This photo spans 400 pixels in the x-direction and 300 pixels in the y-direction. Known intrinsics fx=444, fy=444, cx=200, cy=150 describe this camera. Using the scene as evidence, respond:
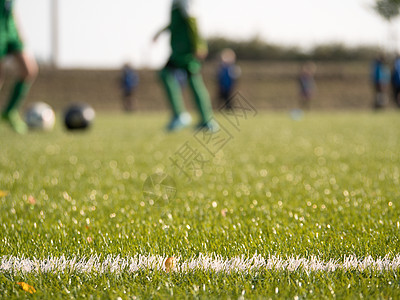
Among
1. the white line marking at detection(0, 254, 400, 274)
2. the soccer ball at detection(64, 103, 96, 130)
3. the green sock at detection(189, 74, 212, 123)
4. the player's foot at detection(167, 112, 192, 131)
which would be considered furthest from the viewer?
the soccer ball at detection(64, 103, 96, 130)

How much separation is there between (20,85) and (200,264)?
19.0 feet

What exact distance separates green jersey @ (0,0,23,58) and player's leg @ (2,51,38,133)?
0.37 feet

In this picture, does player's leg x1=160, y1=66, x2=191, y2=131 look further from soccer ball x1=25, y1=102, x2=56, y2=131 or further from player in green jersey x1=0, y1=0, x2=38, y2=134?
soccer ball x1=25, y1=102, x2=56, y2=131

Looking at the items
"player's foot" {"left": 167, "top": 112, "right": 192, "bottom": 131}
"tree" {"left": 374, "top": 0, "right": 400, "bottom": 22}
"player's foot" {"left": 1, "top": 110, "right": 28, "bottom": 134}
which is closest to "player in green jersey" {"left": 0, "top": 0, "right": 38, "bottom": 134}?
"player's foot" {"left": 1, "top": 110, "right": 28, "bottom": 134}

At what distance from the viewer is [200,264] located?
156cm

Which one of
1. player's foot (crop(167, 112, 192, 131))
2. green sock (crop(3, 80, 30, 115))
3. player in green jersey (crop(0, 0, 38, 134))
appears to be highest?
player in green jersey (crop(0, 0, 38, 134))

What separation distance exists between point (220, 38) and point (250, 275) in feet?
166

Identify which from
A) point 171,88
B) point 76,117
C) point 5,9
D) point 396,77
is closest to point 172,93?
point 171,88

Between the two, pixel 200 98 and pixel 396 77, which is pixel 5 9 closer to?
pixel 200 98

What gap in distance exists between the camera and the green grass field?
1424 mm

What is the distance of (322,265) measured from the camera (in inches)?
60.9

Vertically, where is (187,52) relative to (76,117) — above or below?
above

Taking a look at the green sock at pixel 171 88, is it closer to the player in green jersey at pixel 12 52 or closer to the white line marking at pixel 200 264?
the player in green jersey at pixel 12 52

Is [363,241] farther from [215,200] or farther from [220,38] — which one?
[220,38]
